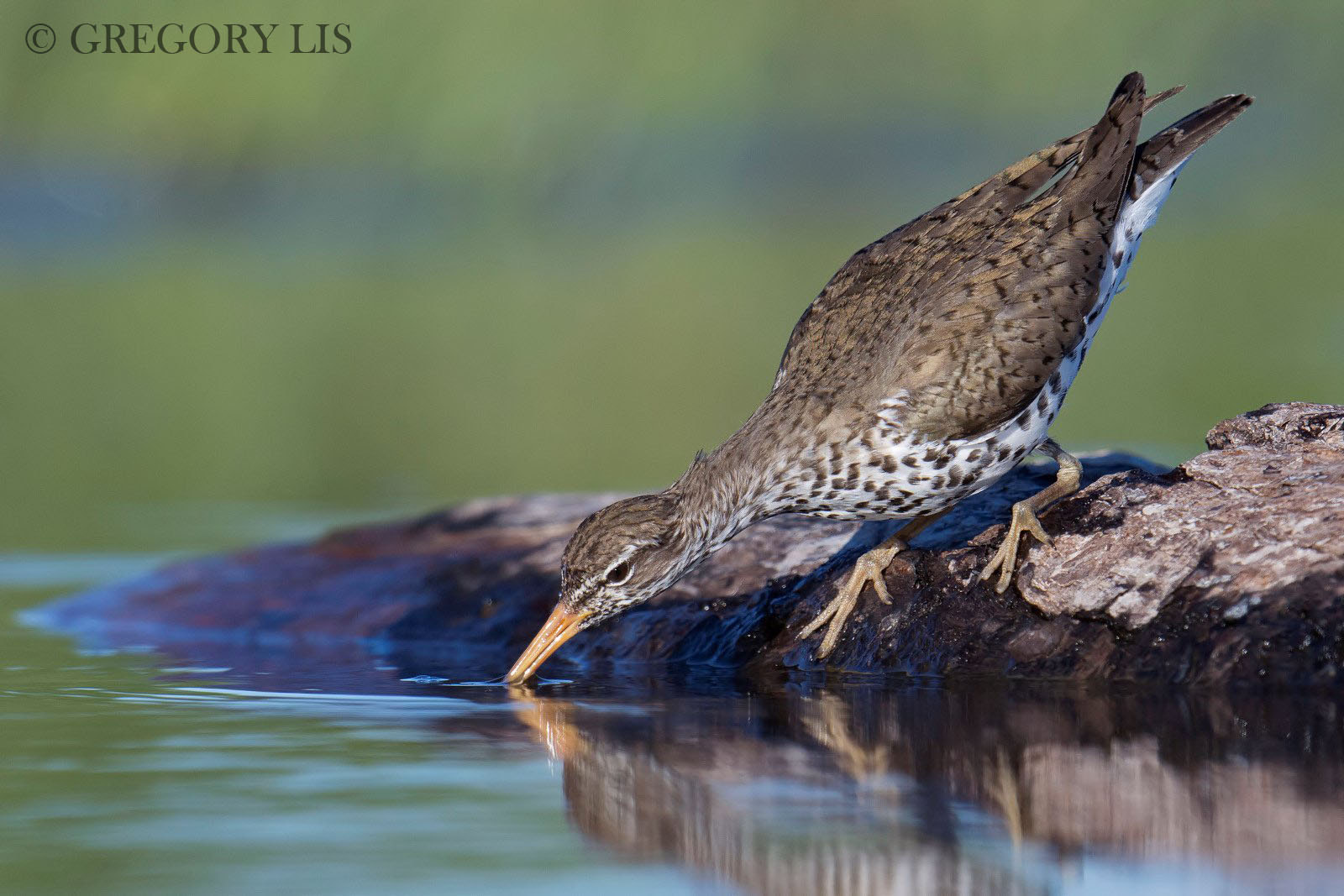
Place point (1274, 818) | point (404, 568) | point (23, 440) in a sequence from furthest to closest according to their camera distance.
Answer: point (23, 440) → point (404, 568) → point (1274, 818)

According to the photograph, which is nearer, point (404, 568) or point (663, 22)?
point (404, 568)

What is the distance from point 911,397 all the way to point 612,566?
1531 mm

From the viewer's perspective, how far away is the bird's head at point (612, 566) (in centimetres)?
852

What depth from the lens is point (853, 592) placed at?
8914mm

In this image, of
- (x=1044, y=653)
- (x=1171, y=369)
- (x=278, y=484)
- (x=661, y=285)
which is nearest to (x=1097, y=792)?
(x=1044, y=653)

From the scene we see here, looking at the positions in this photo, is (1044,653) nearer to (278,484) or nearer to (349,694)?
(349,694)

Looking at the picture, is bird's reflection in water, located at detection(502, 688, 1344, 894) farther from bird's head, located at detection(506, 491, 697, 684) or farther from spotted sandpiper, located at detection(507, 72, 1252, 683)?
spotted sandpiper, located at detection(507, 72, 1252, 683)

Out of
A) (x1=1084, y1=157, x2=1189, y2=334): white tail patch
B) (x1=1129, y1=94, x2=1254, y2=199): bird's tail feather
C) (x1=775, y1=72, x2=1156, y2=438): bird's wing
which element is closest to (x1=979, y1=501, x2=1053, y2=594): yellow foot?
(x1=775, y1=72, x2=1156, y2=438): bird's wing

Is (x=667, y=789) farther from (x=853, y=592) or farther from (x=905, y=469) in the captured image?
(x=853, y=592)

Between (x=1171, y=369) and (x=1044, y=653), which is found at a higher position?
(x=1171, y=369)

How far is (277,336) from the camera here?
2462 cm

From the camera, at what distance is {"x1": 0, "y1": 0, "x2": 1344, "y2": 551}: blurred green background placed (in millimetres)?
21062

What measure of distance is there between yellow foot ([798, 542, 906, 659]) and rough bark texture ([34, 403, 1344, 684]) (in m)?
0.06

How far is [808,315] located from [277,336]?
16.5m
